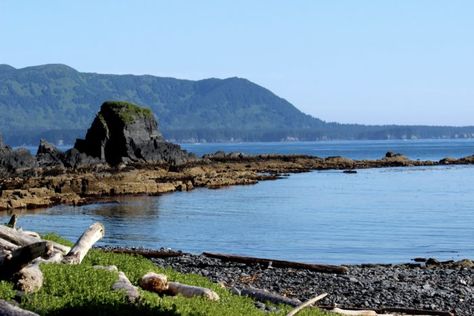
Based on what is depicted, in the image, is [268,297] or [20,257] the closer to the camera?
[20,257]

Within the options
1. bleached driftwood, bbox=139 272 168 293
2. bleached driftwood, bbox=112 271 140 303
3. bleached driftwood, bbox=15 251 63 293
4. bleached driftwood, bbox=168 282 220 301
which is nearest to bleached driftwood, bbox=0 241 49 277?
bleached driftwood, bbox=15 251 63 293

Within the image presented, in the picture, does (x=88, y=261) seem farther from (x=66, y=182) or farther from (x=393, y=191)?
(x=393, y=191)

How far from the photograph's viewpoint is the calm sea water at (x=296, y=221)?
38.0 meters

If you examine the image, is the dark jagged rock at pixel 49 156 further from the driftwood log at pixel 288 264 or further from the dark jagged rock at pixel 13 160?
the driftwood log at pixel 288 264

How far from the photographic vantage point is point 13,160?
304 ft

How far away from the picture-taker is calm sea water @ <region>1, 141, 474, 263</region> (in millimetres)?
38000

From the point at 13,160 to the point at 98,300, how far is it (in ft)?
265

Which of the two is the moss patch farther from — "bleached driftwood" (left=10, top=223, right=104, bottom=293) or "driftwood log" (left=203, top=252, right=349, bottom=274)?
"bleached driftwood" (left=10, top=223, right=104, bottom=293)

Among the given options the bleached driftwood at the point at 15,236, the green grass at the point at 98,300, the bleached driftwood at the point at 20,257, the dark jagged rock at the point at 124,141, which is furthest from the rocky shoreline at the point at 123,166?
the bleached driftwood at the point at 20,257

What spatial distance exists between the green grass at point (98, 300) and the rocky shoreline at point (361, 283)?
84.3 inches

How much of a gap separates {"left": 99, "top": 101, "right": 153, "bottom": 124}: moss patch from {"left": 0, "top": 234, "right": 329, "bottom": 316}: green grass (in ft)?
320

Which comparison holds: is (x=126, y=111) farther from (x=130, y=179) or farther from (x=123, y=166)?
(x=130, y=179)

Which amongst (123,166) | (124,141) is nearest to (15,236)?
(123,166)

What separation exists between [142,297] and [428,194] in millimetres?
61639
